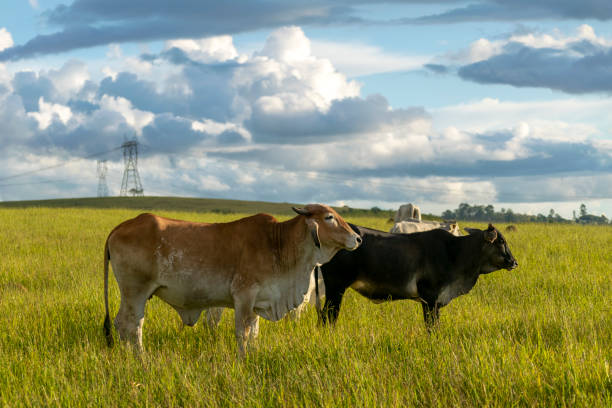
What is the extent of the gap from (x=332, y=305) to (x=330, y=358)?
2.61 meters

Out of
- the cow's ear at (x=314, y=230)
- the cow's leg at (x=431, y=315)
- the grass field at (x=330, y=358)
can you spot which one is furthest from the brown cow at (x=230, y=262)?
the cow's leg at (x=431, y=315)

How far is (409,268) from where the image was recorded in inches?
356

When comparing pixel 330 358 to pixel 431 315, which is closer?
pixel 330 358

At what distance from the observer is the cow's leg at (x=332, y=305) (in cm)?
918

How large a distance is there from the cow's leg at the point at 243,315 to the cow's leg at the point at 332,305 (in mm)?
2194

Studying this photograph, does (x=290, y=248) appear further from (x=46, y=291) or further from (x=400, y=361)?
(x=46, y=291)

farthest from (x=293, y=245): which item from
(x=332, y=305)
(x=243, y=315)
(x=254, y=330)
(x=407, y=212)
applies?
(x=407, y=212)

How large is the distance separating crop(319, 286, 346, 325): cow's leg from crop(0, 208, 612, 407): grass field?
11.1 inches

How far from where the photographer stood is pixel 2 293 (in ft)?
→ 42.8

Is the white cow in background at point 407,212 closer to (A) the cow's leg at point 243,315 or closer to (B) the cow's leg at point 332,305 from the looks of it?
(B) the cow's leg at point 332,305

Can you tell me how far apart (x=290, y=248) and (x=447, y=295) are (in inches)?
124

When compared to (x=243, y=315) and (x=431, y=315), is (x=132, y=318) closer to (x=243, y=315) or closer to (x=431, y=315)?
(x=243, y=315)

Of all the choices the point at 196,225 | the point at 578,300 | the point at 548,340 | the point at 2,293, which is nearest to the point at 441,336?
the point at 548,340

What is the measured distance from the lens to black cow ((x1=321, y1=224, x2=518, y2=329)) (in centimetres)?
905
